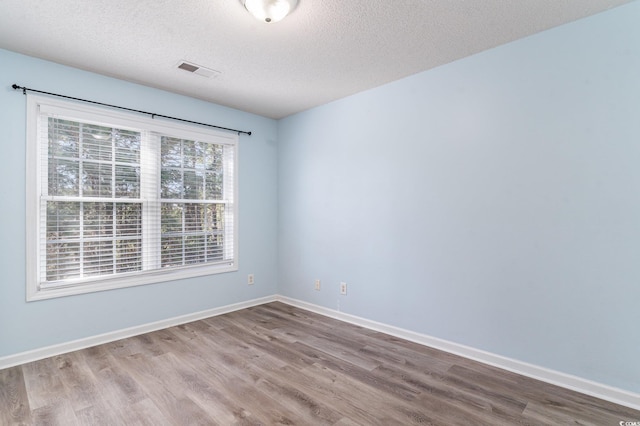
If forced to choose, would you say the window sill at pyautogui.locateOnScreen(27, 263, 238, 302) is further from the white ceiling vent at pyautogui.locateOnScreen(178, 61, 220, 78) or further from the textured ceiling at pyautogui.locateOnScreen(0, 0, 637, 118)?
the white ceiling vent at pyautogui.locateOnScreen(178, 61, 220, 78)

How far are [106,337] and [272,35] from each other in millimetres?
3151

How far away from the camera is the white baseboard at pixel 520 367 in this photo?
2.02 meters

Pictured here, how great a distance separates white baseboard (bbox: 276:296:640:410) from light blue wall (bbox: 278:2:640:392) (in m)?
0.05

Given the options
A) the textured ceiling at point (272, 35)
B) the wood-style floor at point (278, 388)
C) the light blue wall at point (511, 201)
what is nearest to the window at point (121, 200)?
the textured ceiling at point (272, 35)

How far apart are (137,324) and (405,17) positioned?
3.71 metres

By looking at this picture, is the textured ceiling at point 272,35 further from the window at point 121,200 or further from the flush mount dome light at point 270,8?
the window at point 121,200

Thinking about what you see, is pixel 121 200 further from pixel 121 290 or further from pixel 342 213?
pixel 342 213

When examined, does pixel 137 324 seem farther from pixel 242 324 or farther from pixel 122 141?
pixel 122 141

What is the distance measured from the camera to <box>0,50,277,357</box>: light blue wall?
2.56 metres

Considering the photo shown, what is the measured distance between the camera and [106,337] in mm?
2996

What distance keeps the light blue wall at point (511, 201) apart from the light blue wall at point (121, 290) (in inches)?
49.1

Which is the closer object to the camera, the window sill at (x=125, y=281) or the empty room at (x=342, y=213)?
the empty room at (x=342, y=213)

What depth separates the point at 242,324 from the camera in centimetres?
351

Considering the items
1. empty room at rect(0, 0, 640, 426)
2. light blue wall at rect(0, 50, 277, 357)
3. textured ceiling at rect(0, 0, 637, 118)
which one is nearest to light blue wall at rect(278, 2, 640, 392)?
empty room at rect(0, 0, 640, 426)
